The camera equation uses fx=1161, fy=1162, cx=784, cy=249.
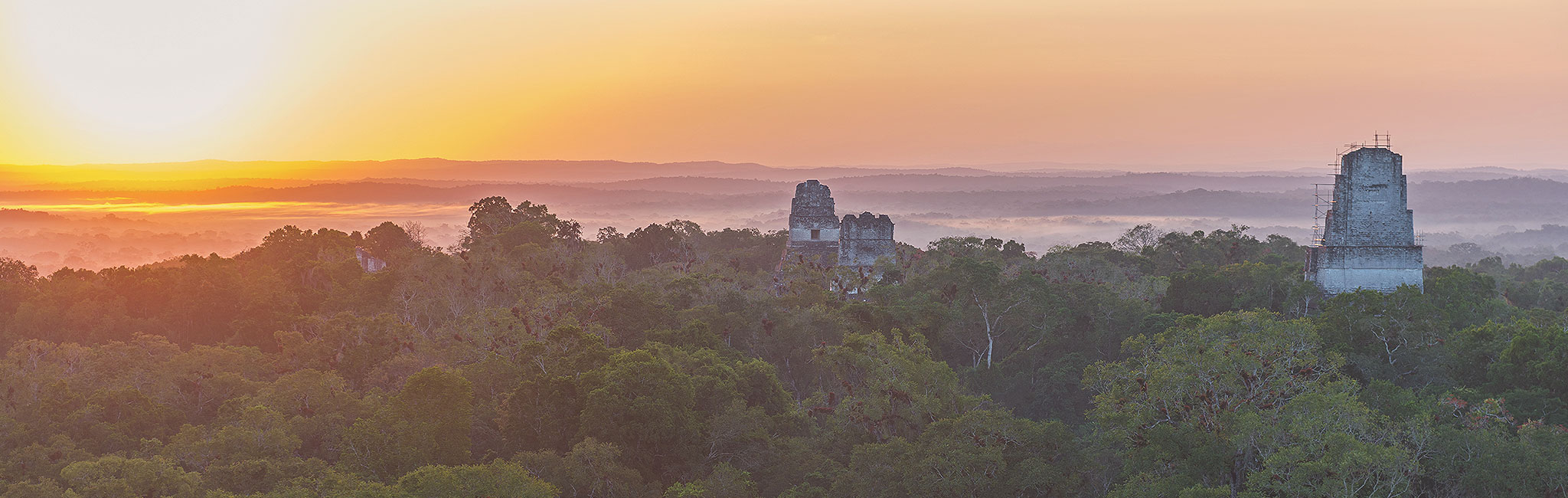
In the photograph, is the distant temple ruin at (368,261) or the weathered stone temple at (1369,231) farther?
the distant temple ruin at (368,261)

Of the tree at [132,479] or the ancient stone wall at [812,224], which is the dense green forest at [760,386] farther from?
the ancient stone wall at [812,224]

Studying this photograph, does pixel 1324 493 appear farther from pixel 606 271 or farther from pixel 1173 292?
pixel 606 271

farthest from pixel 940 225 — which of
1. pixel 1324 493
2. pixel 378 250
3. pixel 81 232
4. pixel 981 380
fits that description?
pixel 1324 493

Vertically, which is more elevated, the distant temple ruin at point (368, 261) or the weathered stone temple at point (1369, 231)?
the weathered stone temple at point (1369, 231)

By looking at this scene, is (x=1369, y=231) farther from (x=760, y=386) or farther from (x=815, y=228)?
(x=815, y=228)

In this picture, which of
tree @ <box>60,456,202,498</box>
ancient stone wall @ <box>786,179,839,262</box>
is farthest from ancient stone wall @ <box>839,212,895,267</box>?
tree @ <box>60,456,202,498</box>

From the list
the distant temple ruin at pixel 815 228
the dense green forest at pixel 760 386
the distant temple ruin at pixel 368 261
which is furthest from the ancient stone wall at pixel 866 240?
the distant temple ruin at pixel 368 261
